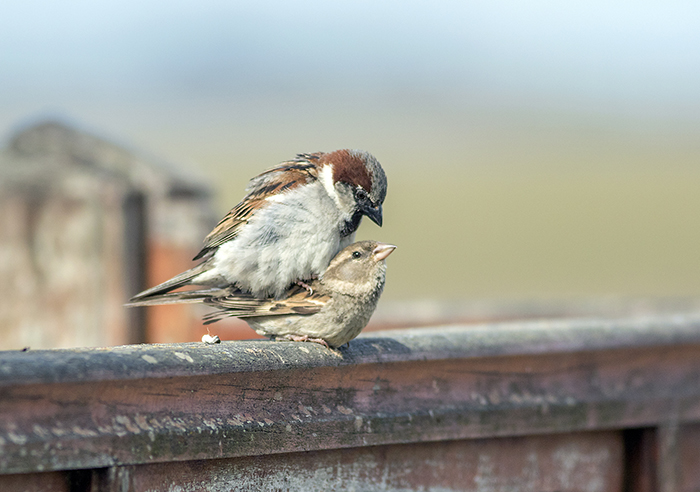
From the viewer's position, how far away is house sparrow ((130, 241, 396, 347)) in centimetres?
267

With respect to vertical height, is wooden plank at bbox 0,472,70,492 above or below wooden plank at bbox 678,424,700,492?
above

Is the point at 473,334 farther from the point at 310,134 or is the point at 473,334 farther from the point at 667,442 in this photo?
the point at 310,134

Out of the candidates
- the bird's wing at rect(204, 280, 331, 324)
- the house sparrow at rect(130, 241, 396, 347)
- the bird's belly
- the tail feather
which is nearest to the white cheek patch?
the bird's belly

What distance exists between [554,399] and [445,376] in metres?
0.41

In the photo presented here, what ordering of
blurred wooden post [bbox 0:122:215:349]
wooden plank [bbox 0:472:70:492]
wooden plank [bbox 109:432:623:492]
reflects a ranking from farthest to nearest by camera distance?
blurred wooden post [bbox 0:122:215:349] < wooden plank [bbox 109:432:623:492] < wooden plank [bbox 0:472:70:492]

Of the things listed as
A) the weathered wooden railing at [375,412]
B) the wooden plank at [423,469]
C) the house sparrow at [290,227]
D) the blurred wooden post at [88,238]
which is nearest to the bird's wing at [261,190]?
the house sparrow at [290,227]

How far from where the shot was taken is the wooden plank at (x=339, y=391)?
1.70 metres

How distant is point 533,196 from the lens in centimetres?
3559

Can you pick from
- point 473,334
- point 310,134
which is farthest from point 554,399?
point 310,134

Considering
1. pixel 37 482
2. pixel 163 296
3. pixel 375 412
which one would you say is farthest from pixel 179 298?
pixel 37 482

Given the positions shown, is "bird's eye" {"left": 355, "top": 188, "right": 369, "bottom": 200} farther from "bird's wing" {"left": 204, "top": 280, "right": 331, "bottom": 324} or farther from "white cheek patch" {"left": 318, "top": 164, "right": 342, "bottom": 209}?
"bird's wing" {"left": 204, "top": 280, "right": 331, "bottom": 324}

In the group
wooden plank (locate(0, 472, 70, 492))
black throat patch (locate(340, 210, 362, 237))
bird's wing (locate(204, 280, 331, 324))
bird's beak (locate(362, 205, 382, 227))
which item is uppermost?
bird's beak (locate(362, 205, 382, 227))

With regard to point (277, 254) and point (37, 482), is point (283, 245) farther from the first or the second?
point (37, 482)

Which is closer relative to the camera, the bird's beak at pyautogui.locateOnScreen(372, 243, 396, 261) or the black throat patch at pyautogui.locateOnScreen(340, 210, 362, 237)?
the bird's beak at pyautogui.locateOnScreen(372, 243, 396, 261)
